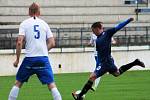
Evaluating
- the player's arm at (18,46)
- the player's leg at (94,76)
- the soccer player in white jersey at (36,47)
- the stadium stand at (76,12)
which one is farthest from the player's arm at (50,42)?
the stadium stand at (76,12)

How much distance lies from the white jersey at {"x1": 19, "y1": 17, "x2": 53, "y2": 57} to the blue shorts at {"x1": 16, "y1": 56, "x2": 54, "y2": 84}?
0.10 metres

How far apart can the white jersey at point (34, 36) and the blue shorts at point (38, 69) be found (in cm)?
10

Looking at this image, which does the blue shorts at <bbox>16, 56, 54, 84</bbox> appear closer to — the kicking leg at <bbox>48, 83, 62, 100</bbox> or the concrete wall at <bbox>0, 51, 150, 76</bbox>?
the kicking leg at <bbox>48, 83, 62, 100</bbox>

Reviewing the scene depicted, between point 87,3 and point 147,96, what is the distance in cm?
3020

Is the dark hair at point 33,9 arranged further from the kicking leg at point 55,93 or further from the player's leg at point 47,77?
the kicking leg at point 55,93

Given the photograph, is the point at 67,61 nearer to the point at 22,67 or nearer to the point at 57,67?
the point at 57,67

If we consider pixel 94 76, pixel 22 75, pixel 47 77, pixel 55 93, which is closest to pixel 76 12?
pixel 94 76

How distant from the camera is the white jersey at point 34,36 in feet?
39.4

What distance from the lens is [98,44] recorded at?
14.7 meters

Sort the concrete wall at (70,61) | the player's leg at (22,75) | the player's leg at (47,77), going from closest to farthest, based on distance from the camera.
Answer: the player's leg at (47,77) → the player's leg at (22,75) → the concrete wall at (70,61)

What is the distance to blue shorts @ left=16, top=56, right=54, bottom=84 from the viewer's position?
39.4 feet

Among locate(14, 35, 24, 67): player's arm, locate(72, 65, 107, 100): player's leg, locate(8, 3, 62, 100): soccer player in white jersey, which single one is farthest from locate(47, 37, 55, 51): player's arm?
locate(72, 65, 107, 100): player's leg

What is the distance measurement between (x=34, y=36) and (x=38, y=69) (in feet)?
2.05

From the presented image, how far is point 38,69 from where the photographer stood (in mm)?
12070
